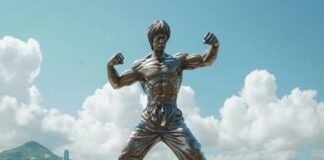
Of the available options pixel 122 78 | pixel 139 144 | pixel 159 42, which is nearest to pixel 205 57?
pixel 159 42

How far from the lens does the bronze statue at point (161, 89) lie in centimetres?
884

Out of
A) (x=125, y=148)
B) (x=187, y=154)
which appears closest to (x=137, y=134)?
(x=125, y=148)

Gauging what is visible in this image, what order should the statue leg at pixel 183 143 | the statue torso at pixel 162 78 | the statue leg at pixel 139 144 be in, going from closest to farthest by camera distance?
the statue leg at pixel 183 143, the statue leg at pixel 139 144, the statue torso at pixel 162 78

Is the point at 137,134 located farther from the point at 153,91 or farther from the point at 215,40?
the point at 215,40

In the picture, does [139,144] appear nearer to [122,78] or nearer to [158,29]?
[122,78]

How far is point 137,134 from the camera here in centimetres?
902

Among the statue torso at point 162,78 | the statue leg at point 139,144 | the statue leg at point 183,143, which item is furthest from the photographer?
the statue torso at point 162,78

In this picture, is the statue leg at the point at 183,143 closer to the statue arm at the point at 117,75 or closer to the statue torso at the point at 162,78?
the statue torso at the point at 162,78

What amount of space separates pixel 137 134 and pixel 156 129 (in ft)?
1.10

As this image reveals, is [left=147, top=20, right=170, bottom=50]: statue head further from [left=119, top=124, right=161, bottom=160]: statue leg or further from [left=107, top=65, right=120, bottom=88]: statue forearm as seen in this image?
[left=119, top=124, right=161, bottom=160]: statue leg

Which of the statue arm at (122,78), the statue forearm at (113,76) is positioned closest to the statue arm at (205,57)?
the statue arm at (122,78)

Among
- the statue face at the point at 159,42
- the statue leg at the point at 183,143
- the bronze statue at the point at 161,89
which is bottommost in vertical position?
the statue leg at the point at 183,143

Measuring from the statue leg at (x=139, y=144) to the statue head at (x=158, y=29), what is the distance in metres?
1.72

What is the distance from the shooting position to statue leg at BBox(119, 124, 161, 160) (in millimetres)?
8828
